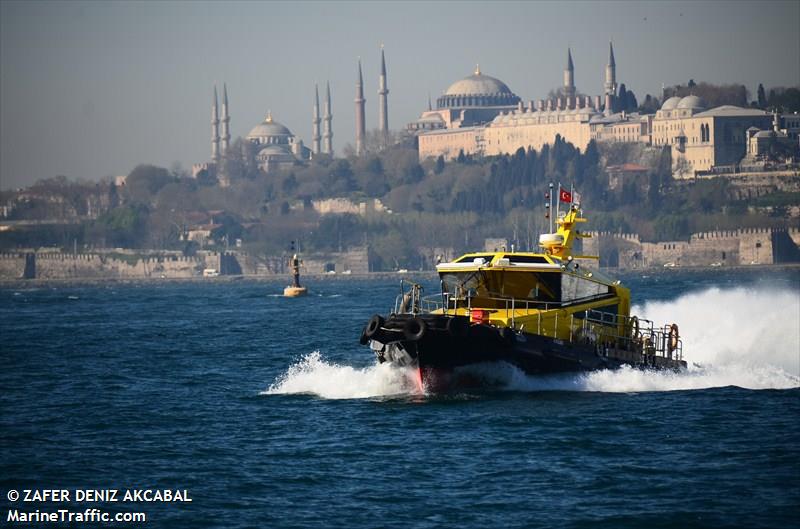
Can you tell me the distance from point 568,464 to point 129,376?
2307 centimetres

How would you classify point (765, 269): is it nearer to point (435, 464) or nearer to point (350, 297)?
point (350, 297)

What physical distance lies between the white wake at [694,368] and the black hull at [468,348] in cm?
33

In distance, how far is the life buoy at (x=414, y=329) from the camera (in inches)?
1483

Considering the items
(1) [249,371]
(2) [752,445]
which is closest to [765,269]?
(1) [249,371]

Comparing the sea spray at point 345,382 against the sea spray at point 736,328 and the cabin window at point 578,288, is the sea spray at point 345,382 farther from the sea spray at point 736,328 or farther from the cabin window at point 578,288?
the sea spray at point 736,328

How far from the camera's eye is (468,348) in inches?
1491

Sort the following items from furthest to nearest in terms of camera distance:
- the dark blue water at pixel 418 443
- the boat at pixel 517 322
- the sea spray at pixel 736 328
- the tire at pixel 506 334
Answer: the sea spray at pixel 736 328 < the boat at pixel 517 322 < the tire at pixel 506 334 < the dark blue water at pixel 418 443

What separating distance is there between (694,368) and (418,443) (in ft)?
47.4

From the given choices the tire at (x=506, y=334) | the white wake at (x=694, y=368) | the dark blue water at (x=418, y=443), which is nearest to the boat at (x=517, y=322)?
the tire at (x=506, y=334)

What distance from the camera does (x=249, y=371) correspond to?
170 feet

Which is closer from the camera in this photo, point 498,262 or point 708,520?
point 708,520

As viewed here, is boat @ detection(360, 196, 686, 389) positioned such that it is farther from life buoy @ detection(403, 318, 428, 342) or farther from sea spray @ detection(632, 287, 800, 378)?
sea spray @ detection(632, 287, 800, 378)

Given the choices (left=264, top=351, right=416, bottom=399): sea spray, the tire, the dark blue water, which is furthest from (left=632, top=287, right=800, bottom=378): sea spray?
(left=264, top=351, right=416, bottom=399): sea spray

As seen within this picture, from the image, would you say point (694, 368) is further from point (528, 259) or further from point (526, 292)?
point (528, 259)
